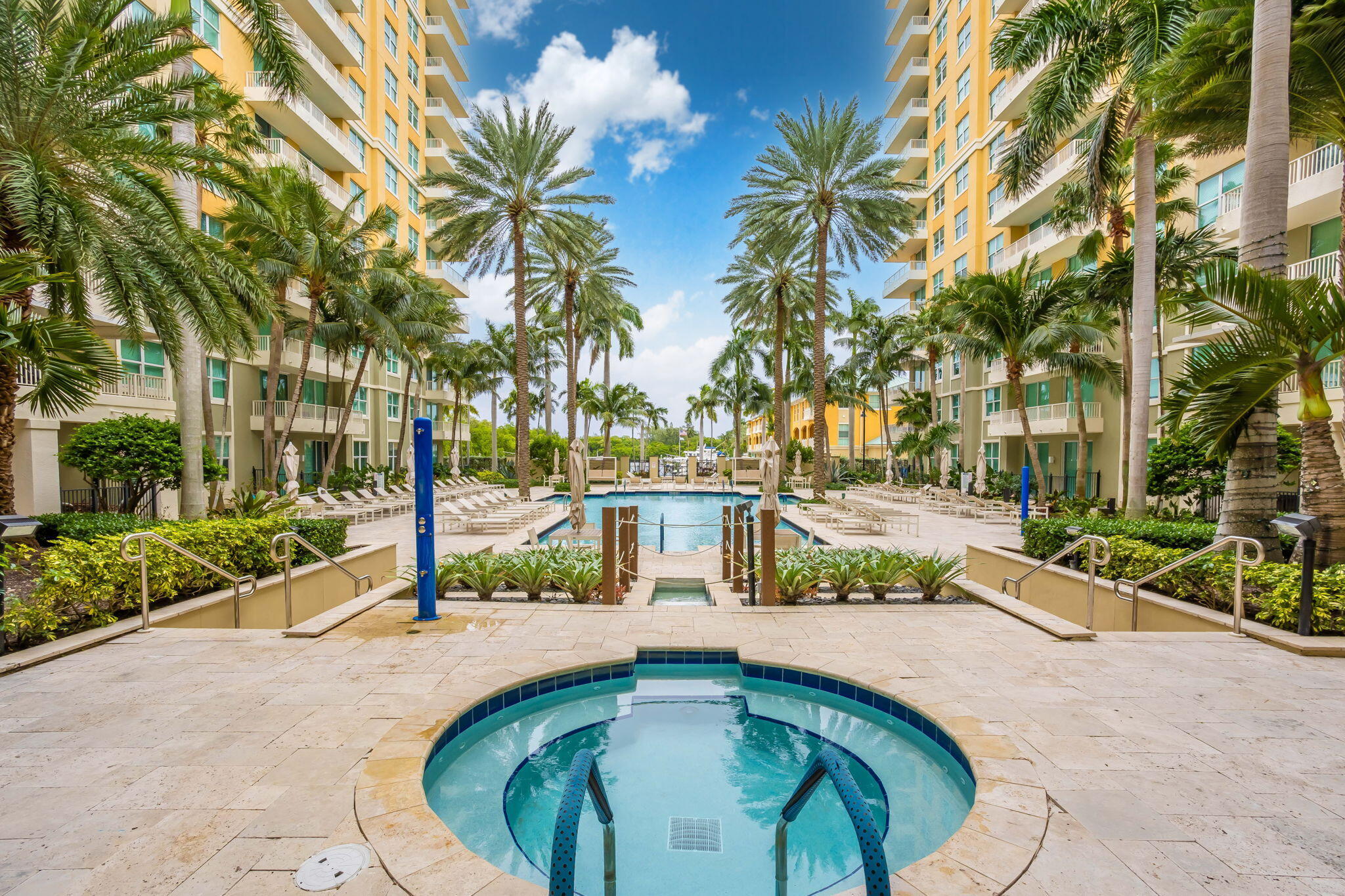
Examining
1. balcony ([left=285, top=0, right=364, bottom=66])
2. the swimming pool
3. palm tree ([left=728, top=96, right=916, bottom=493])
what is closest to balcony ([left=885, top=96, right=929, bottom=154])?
palm tree ([left=728, top=96, right=916, bottom=493])

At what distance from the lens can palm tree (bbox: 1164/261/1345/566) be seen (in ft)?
21.8

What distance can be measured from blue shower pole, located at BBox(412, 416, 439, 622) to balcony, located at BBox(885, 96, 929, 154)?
39.9 metres

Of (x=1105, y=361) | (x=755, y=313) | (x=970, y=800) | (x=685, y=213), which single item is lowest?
(x=970, y=800)

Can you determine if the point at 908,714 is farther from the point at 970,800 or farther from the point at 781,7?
the point at 781,7

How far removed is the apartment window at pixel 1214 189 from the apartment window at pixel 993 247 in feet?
36.7

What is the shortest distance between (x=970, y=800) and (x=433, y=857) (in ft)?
10.4

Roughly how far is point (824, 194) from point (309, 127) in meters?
20.6

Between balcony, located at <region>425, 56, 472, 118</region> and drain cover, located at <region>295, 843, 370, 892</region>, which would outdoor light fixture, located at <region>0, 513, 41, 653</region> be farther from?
balcony, located at <region>425, 56, 472, 118</region>

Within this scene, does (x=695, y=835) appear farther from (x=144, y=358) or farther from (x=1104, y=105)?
(x=144, y=358)

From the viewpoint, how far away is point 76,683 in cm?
502

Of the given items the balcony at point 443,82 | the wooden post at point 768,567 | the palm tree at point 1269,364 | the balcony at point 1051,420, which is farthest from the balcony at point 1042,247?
the balcony at point 443,82

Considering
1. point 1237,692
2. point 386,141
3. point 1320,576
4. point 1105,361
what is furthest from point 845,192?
point 386,141

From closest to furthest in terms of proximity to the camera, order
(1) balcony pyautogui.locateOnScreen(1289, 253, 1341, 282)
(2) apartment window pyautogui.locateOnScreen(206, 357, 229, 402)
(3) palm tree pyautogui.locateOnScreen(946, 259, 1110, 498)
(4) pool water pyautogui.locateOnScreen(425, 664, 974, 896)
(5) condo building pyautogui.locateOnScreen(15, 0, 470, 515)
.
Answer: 1. (4) pool water pyautogui.locateOnScreen(425, 664, 974, 896)
2. (1) balcony pyautogui.locateOnScreen(1289, 253, 1341, 282)
3. (5) condo building pyautogui.locateOnScreen(15, 0, 470, 515)
4. (3) palm tree pyautogui.locateOnScreen(946, 259, 1110, 498)
5. (2) apartment window pyautogui.locateOnScreen(206, 357, 229, 402)

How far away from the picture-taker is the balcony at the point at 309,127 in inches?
856
